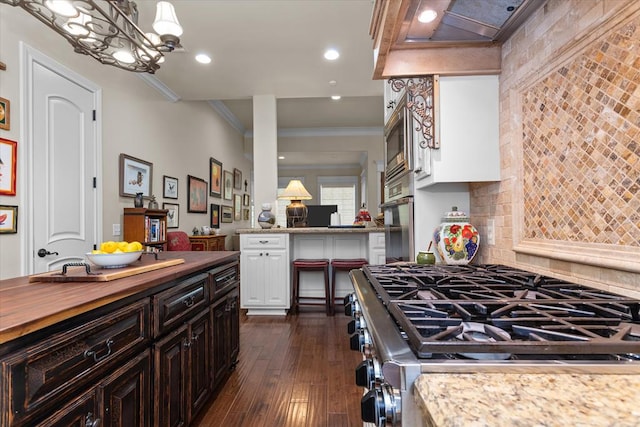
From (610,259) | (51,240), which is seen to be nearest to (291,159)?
(51,240)

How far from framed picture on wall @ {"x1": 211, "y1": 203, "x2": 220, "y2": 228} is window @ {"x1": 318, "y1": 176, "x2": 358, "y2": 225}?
15.5 feet

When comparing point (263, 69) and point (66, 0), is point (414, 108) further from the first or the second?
point (263, 69)

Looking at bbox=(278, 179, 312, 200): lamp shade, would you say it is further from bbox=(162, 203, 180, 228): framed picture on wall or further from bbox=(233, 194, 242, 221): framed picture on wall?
bbox=(233, 194, 242, 221): framed picture on wall

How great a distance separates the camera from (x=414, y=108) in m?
1.63

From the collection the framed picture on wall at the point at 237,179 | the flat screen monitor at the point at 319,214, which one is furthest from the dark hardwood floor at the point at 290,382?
the framed picture on wall at the point at 237,179

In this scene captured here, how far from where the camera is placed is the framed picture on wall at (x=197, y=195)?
16.5ft

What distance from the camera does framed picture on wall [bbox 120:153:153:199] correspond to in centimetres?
352

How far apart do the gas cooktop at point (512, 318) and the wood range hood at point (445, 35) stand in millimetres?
923

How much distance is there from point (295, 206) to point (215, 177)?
2.45 m

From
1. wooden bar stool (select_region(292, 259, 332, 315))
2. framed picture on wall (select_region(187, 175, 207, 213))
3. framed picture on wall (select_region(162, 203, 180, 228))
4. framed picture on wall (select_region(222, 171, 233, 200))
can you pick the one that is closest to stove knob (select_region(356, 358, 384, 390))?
wooden bar stool (select_region(292, 259, 332, 315))

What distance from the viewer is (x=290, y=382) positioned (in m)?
2.25

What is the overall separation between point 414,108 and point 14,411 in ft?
5.80

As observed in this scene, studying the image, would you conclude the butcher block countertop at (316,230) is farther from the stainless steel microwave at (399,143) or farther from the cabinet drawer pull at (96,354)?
the cabinet drawer pull at (96,354)

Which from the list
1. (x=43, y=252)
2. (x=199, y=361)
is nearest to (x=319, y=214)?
(x=43, y=252)
